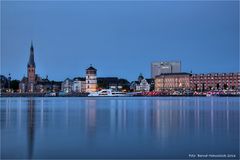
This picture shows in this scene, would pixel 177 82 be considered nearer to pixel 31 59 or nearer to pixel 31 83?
pixel 31 83

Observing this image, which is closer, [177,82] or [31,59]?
[177,82]

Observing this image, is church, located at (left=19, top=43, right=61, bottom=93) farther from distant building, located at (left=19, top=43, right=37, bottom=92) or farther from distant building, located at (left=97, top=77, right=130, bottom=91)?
distant building, located at (left=97, top=77, right=130, bottom=91)

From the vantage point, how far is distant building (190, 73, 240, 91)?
168500 mm

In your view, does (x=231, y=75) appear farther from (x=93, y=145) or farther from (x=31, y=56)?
(x=93, y=145)

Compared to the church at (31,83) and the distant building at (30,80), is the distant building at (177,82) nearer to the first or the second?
Result: the church at (31,83)

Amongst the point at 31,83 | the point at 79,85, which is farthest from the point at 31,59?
the point at 79,85

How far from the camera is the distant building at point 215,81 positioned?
16850 centimetres

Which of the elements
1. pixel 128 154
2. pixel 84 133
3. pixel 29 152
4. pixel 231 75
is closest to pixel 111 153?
pixel 128 154

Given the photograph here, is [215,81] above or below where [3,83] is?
above

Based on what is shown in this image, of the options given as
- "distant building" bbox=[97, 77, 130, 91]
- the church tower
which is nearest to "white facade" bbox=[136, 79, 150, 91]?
"distant building" bbox=[97, 77, 130, 91]

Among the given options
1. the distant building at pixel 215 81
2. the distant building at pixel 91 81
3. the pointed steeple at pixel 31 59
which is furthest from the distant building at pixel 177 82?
the pointed steeple at pixel 31 59

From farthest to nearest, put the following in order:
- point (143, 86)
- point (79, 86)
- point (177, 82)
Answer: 1. point (143, 86)
2. point (79, 86)
3. point (177, 82)

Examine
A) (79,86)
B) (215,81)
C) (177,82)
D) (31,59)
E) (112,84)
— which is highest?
(31,59)

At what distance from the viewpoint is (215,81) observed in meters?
174
